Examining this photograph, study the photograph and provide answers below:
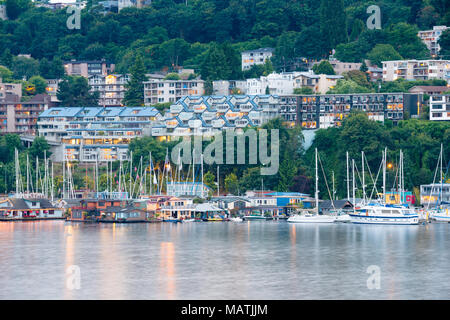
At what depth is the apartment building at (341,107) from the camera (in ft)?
347

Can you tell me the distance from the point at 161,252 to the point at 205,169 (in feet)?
124

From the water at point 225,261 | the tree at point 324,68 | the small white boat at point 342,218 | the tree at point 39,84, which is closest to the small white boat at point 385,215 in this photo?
the water at point 225,261

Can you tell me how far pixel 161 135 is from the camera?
114m

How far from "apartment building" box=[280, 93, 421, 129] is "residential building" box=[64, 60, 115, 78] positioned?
137 feet

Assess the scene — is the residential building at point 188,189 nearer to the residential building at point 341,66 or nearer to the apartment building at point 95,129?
the apartment building at point 95,129

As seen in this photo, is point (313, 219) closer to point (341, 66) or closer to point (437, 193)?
point (437, 193)

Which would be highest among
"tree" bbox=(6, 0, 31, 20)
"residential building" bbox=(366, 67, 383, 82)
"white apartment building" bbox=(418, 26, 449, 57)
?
"tree" bbox=(6, 0, 31, 20)

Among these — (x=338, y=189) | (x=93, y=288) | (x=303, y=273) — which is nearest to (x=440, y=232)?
(x=338, y=189)

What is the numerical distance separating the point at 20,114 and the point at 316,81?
3636cm

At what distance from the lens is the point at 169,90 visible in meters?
126

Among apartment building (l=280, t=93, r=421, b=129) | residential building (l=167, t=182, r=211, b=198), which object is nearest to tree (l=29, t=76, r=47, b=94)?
apartment building (l=280, t=93, r=421, b=129)

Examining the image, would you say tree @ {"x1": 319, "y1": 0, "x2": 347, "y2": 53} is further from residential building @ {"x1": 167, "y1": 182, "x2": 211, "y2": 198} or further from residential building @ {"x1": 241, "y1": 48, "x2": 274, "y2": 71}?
residential building @ {"x1": 167, "y1": 182, "x2": 211, "y2": 198}

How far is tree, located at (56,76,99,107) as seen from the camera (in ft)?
421

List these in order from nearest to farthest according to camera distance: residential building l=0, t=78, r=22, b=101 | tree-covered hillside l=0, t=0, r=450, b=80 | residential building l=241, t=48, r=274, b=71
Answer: tree-covered hillside l=0, t=0, r=450, b=80 < residential building l=0, t=78, r=22, b=101 < residential building l=241, t=48, r=274, b=71
